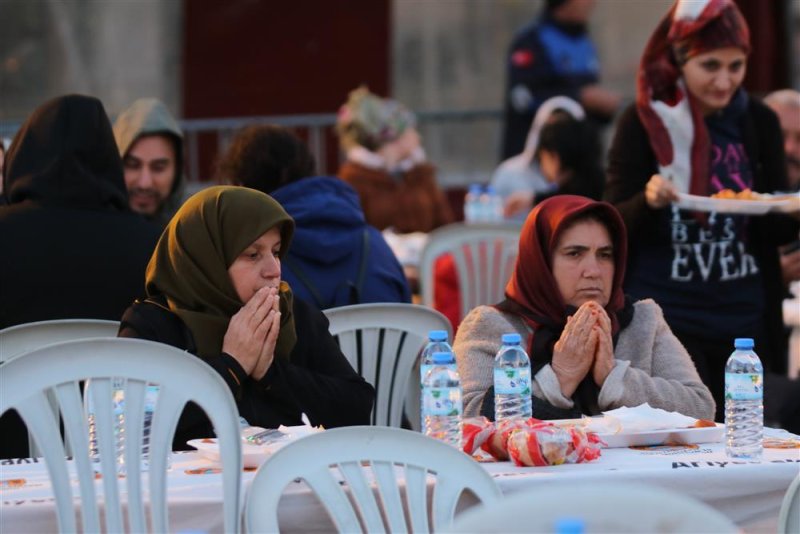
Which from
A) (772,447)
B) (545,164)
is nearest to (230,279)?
(772,447)

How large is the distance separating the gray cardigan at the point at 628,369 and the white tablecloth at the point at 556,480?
1.55ft

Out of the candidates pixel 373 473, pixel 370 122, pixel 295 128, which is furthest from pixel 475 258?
pixel 295 128

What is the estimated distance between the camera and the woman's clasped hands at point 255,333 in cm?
385

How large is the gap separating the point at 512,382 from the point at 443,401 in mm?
296

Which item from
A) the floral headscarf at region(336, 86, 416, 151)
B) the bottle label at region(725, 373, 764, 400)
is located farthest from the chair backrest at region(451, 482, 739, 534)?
the floral headscarf at region(336, 86, 416, 151)

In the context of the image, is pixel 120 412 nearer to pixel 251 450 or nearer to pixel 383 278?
pixel 251 450

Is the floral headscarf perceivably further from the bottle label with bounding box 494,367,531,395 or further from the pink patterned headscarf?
the bottle label with bounding box 494,367,531,395

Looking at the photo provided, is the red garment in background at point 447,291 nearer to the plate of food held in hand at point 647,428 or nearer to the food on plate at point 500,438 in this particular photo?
the plate of food held in hand at point 647,428

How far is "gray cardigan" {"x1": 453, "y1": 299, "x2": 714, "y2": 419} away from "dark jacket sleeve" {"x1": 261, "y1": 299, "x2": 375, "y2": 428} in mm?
282

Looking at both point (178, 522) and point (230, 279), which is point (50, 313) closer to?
point (230, 279)

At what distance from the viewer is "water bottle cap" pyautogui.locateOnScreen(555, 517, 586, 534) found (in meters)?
1.98

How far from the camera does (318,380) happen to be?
4.04 meters

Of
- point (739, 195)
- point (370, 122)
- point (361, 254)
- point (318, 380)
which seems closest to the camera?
point (318, 380)

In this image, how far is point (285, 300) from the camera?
403 cm
